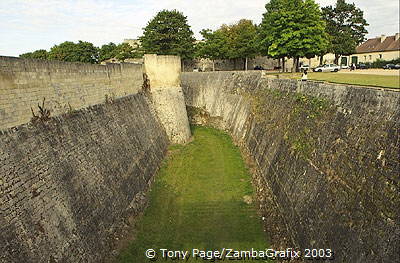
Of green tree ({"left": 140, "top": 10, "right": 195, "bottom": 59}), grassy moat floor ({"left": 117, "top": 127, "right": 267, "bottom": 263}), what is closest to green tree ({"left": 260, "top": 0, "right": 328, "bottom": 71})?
grassy moat floor ({"left": 117, "top": 127, "right": 267, "bottom": 263})

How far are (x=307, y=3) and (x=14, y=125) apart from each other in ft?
100

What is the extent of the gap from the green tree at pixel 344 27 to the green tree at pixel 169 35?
21.9 m

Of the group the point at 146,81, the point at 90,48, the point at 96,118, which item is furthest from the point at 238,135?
the point at 90,48

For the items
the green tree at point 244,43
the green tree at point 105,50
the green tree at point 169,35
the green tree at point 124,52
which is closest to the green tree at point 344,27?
the green tree at point 244,43

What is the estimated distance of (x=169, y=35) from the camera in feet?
152

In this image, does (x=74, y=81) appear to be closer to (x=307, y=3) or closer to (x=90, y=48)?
(x=307, y=3)

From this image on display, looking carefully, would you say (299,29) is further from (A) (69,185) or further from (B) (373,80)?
(A) (69,185)

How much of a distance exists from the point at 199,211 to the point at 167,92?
41.9 ft

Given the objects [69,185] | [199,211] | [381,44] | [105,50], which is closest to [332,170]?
[199,211]

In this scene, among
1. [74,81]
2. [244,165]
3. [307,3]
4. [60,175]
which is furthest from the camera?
[307,3]

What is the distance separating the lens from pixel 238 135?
23.3m

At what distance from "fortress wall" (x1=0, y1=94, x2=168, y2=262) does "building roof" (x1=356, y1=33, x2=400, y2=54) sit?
53503 millimetres

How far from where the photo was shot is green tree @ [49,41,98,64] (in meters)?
60.2

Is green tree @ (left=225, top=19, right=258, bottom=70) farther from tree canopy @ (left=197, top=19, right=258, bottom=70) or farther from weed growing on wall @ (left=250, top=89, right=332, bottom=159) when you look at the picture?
weed growing on wall @ (left=250, top=89, right=332, bottom=159)
